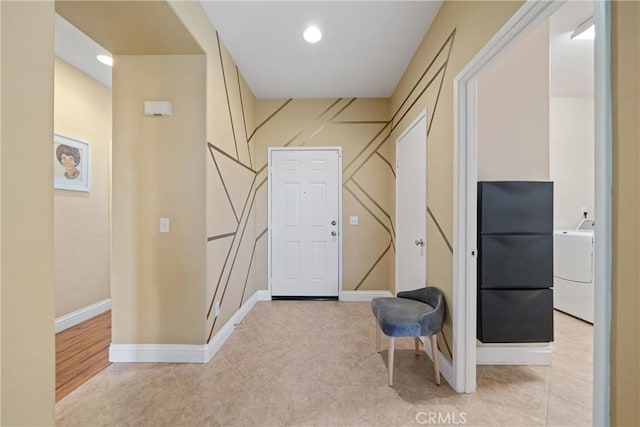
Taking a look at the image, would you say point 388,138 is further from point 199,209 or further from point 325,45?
point 199,209

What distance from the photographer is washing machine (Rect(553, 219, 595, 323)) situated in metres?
2.80

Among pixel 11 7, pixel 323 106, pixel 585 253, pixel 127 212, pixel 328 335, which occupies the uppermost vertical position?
pixel 323 106

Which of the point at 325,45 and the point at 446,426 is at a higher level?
the point at 325,45

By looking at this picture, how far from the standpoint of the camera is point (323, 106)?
370 centimetres

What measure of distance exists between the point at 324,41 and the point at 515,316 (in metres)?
A: 2.80

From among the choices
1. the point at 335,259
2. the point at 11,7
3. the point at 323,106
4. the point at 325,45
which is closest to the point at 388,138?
the point at 323,106

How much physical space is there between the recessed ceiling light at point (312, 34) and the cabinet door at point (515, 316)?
2538 mm

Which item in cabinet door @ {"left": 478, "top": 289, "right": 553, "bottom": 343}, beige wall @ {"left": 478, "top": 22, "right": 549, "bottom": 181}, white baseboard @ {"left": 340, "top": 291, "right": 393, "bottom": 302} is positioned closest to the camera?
cabinet door @ {"left": 478, "top": 289, "right": 553, "bottom": 343}

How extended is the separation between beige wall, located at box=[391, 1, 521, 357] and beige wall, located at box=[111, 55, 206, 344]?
Answer: 187cm

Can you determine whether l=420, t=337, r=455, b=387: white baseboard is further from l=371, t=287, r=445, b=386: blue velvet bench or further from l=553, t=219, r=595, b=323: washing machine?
l=553, t=219, r=595, b=323: washing machine

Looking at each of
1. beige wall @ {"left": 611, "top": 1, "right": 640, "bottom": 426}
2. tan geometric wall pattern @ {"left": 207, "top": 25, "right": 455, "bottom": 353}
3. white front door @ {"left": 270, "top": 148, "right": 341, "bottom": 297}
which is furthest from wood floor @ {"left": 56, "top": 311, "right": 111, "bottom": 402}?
beige wall @ {"left": 611, "top": 1, "right": 640, "bottom": 426}

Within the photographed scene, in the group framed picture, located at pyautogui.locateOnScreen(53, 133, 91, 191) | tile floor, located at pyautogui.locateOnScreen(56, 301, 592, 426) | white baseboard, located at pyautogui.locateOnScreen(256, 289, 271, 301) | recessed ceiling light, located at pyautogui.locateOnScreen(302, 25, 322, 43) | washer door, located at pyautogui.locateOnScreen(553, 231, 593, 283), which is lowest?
tile floor, located at pyautogui.locateOnScreen(56, 301, 592, 426)

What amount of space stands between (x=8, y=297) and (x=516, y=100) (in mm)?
2979

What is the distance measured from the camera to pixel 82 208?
9.53 ft
